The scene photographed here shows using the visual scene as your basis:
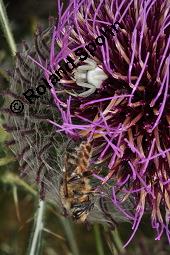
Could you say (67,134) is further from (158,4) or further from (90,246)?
(90,246)

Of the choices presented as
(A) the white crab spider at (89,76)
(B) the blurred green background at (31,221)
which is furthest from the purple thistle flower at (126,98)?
(B) the blurred green background at (31,221)

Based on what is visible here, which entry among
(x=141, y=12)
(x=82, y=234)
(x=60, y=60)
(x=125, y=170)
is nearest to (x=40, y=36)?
(x=60, y=60)

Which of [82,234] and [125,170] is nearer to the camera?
[125,170]

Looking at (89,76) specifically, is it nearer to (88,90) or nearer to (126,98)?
(88,90)

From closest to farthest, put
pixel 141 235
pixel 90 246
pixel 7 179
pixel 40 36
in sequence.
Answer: pixel 40 36 < pixel 7 179 < pixel 141 235 < pixel 90 246

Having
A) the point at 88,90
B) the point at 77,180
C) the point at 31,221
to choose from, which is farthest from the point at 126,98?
the point at 31,221

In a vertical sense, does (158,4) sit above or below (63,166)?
above

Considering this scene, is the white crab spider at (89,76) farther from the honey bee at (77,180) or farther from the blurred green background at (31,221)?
the blurred green background at (31,221)
